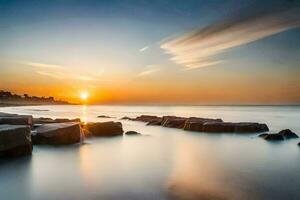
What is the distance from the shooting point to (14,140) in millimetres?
11445

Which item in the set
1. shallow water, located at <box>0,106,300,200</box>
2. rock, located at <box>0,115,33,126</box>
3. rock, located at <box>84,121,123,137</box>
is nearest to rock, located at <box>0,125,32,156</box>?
shallow water, located at <box>0,106,300,200</box>

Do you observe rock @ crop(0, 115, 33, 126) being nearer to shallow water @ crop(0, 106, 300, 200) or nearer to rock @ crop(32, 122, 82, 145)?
rock @ crop(32, 122, 82, 145)

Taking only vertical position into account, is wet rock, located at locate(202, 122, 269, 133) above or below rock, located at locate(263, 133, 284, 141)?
above

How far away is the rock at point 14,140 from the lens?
10867 millimetres

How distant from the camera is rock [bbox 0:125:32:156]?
10.9 metres

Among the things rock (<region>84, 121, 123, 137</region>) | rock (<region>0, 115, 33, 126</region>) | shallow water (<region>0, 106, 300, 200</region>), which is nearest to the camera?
shallow water (<region>0, 106, 300, 200</region>)

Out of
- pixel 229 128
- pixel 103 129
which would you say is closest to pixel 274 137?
pixel 229 128

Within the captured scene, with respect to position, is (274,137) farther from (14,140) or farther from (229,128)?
(14,140)

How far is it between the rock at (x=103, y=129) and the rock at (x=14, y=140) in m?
8.65

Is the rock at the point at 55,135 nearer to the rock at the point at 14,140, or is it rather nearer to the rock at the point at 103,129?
the rock at the point at 14,140

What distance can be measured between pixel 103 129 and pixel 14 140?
403 inches

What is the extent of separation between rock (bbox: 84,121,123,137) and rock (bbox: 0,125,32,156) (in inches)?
341

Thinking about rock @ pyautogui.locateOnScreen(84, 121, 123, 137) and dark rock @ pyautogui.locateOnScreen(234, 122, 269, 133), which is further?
dark rock @ pyautogui.locateOnScreen(234, 122, 269, 133)

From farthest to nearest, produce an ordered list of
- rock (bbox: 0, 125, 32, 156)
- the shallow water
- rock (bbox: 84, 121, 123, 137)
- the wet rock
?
the wet rock, rock (bbox: 84, 121, 123, 137), rock (bbox: 0, 125, 32, 156), the shallow water
